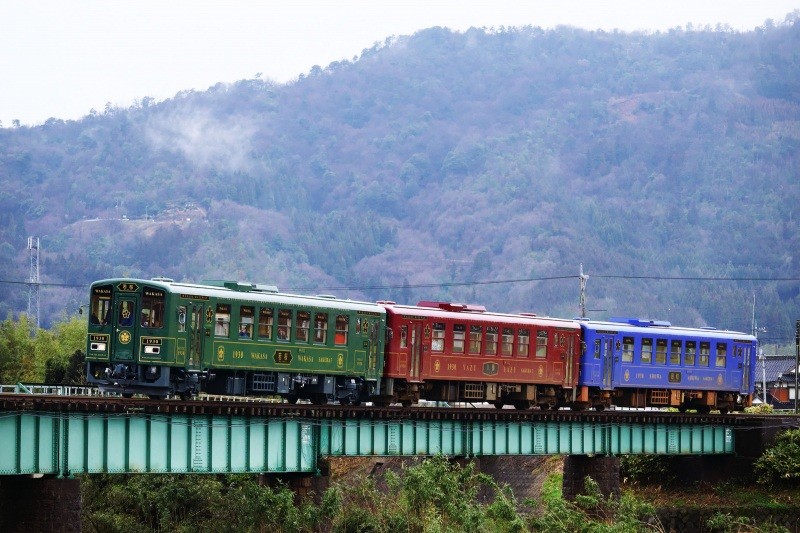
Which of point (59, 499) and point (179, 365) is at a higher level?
point (179, 365)

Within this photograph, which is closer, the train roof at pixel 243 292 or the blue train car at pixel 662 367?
the train roof at pixel 243 292

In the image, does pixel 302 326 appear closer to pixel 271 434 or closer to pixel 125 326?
pixel 271 434

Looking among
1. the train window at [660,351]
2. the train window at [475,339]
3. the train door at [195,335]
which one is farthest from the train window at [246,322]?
the train window at [660,351]

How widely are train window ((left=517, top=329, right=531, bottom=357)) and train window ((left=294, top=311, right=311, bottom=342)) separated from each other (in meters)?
11.8

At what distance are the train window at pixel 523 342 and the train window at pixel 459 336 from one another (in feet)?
10.4

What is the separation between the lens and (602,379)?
6619 centimetres

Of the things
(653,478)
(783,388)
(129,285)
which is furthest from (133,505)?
(783,388)

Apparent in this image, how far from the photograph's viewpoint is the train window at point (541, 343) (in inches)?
2498

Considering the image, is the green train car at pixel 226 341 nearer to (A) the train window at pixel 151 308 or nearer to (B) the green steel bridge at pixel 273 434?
(A) the train window at pixel 151 308

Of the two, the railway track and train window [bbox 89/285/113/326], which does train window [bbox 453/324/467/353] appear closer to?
the railway track

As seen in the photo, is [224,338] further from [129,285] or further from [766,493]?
[766,493]

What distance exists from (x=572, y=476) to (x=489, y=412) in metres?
9.30

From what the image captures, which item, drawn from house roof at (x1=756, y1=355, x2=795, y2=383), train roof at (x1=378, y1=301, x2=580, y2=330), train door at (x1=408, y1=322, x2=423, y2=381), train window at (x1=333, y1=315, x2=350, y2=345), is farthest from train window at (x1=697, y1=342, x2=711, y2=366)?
house roof at (x1=756, y1=355, x2=795, y2=383)

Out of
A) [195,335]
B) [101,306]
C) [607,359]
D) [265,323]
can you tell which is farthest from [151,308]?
[607,359]
